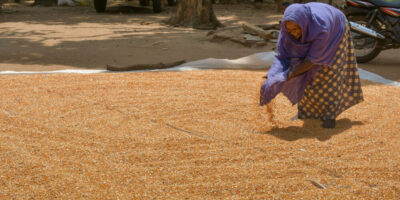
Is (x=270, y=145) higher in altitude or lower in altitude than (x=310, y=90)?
lower

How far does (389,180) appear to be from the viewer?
2.71 metres

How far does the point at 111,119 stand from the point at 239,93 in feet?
4.72

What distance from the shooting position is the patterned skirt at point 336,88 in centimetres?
341

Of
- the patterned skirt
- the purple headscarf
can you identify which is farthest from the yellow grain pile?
the purple headscarf

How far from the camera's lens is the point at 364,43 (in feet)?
20.8

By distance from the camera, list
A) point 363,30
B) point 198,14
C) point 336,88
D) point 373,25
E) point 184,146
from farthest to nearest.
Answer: point 198,14 < point 373,25 < point 363,30 < point 336,88 < point 184,146

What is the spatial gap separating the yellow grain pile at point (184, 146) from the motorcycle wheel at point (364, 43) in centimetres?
169

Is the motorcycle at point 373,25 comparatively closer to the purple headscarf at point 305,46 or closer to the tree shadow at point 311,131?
the tree shadow at point 311,131

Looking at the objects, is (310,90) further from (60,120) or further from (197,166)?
(60,120)

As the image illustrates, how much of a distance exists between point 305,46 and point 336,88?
0.45 m

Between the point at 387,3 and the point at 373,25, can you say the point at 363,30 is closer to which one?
the point at 373,25

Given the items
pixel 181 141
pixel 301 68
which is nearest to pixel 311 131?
pixel 301 68

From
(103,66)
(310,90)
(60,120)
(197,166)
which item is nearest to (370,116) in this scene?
(310,90)

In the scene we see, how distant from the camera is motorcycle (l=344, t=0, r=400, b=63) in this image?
6074 mm
